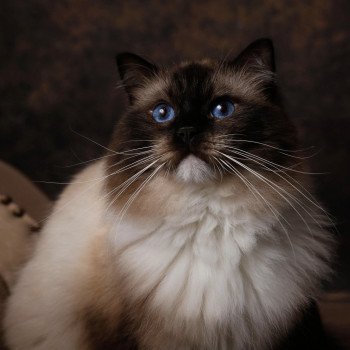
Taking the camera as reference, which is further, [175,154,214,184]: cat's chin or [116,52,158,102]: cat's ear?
[116,52,158,102]: cat's ear

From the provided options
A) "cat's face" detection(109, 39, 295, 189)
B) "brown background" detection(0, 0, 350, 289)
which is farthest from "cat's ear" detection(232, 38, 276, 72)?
"brown background" detection(0, 0, 350, 289)

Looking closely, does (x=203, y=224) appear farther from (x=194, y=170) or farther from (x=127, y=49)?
(x=127, y=49)

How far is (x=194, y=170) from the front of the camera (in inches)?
57.8

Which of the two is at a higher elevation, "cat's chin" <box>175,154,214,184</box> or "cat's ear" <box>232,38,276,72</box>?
"cat's ear" <box>232,38,276,72</box>

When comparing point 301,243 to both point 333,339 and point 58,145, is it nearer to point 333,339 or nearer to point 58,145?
point 333,339

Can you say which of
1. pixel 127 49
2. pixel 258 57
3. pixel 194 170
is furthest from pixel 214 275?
pixel 127 49

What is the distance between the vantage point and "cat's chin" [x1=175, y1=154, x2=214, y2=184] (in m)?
1.46

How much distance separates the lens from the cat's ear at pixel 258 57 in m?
1.61

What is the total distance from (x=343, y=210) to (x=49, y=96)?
1.28 meters

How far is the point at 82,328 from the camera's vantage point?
1659 mm

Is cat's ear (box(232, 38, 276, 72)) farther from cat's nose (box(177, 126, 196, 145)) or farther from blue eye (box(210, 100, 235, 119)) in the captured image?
cat's nose (box(177, 126, 196, 145))

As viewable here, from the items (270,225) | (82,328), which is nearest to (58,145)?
(82,328)

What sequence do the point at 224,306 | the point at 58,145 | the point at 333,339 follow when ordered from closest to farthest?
the point at 224,306 < the point at 333,339 < the point at 58,145

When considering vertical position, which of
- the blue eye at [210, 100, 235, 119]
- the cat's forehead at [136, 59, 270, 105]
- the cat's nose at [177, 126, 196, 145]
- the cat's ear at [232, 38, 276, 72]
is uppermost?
the cat's ear at [232, 38, 276, 72]
